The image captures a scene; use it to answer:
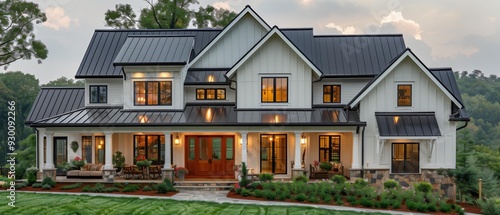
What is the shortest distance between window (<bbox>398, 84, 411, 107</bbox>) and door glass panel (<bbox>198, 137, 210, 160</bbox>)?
10.3 m

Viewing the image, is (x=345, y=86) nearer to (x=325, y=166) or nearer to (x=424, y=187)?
(x=325, y=166)

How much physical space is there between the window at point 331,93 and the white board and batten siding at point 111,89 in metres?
11.6

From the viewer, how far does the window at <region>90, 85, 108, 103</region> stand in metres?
22.1

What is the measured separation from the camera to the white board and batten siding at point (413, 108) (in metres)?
19.1

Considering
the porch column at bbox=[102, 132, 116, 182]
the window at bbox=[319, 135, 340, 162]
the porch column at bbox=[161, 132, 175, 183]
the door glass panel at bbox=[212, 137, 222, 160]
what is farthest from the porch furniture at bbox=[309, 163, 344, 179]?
the porch column at bbox=[102, 132, 116, 182]

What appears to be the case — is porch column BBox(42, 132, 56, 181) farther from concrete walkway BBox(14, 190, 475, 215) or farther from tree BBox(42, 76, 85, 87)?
tree BBox(42, 76, 85, 87)

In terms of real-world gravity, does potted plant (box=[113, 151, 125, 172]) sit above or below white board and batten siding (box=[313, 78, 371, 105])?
below

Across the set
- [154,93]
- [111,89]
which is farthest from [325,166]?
[111,89]

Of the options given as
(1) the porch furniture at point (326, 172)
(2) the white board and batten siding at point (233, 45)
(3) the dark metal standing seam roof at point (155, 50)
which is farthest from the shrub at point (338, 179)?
(3) the dark metal standing seam roof at point (155, 50)

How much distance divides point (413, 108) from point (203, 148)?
438 inches

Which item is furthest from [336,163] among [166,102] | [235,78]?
[166,102]

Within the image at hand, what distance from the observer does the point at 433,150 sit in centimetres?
1902

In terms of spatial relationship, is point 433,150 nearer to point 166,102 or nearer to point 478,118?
point 166,102

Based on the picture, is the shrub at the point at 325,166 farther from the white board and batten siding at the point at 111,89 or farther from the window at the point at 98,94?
the window at the point at 98,94
